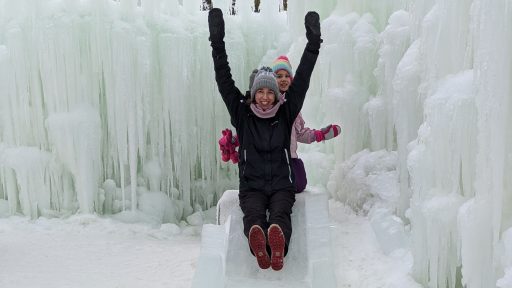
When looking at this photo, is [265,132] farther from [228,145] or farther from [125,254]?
[125,254]

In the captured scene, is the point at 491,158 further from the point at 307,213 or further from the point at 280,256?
the point at 307,213

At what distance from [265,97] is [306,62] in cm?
45

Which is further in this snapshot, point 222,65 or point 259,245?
point 222,65

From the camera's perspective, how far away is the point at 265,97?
165 inches

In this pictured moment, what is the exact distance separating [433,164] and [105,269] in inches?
144

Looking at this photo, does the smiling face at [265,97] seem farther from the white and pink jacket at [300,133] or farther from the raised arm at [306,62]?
the white and pink jacket at [300,133]

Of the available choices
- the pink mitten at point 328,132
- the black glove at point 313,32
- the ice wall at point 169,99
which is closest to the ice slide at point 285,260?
the pink mitten at point 328,132

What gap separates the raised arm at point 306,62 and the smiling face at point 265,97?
187 millimetres

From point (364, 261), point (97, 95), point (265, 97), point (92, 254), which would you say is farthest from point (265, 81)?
point (97, 95)

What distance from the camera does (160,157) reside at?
7598mm

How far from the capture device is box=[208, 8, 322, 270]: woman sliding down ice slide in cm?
419

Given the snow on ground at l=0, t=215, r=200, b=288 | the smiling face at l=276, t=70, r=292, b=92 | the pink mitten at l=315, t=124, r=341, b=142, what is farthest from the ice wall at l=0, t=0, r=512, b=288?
the smiling face at l=276, t=70, r=292, b=92

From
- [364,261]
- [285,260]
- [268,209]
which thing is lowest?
[364,261]

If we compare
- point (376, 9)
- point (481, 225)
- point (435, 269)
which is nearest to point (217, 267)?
point (435, 269)
